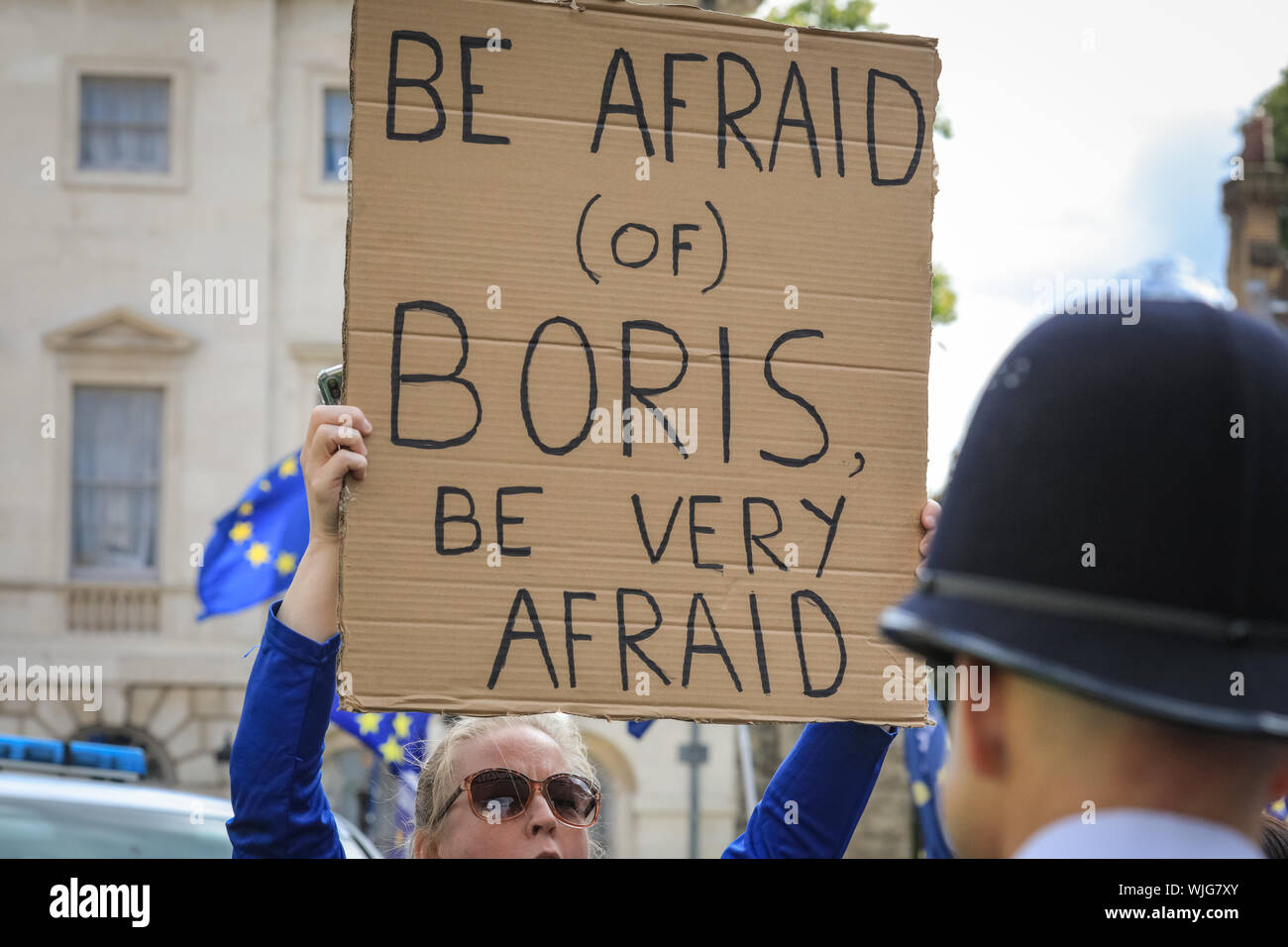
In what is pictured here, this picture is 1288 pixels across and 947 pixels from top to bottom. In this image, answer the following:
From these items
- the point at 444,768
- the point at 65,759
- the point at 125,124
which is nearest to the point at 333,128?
the point at 125,124

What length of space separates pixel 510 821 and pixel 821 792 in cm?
57

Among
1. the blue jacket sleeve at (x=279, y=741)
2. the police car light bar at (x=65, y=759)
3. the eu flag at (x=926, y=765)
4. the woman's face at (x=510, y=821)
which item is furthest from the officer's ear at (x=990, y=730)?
the eu flag at (x=926, y=765)

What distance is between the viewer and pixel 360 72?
7.34 feet

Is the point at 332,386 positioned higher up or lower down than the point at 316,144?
lower down

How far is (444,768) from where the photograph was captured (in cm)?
267

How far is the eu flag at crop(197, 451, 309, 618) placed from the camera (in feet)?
27.5

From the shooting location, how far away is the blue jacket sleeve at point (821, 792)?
93.7 inches

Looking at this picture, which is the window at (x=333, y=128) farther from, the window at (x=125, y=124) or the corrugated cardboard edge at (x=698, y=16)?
the corrugated cardboard edge at (x=698, y=16)

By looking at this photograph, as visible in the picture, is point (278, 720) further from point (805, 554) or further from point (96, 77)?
point (96, 77)

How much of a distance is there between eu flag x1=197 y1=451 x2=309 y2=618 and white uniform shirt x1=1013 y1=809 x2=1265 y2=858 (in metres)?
7.65

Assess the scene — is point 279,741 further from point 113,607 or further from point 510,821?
point 113,607

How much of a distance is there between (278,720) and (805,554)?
0.82m

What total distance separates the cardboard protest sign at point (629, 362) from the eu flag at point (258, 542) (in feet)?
20.7
